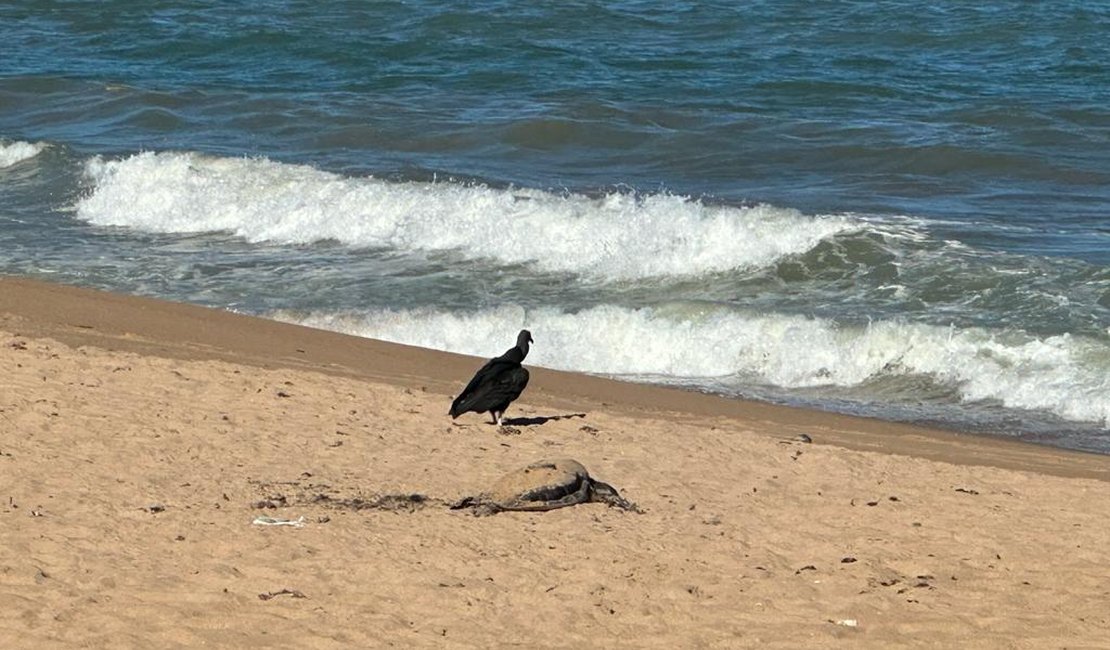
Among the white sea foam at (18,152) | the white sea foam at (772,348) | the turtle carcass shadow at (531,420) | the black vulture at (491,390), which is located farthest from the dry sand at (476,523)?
the white sea foam at (18,152)

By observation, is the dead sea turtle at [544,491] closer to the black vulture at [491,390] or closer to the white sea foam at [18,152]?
the black vulture at [491,390]

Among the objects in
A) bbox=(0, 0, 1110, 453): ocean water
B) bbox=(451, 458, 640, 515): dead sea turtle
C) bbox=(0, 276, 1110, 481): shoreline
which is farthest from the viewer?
bbox=(0, 0, 1110, 453): ocean water

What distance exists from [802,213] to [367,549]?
37.1 ft

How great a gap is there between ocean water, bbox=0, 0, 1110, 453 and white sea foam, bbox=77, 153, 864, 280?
0.05 metres

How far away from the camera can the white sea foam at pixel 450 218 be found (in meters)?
16.3

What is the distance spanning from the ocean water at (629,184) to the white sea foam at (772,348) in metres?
0.03

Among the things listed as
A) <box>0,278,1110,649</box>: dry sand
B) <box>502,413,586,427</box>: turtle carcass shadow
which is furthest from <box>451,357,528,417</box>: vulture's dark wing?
<box>502,413,586,427</box>: turtle carcass shadow

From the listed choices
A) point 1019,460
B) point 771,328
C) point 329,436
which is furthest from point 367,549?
point 771,328

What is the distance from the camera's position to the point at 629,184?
19.6 meters

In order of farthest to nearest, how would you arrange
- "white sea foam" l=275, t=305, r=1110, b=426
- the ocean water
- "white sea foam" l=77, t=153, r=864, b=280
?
"white sea foam" l=77, t=153, r=864, b=280 → the ocean water → "white sea foam" l=275, t=305, r=1110, b=426

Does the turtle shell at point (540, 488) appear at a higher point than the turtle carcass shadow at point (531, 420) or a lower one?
higher

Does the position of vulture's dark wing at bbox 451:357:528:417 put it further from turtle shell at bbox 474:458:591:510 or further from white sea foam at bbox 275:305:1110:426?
white sea foam at bbox 275:305:1110:426

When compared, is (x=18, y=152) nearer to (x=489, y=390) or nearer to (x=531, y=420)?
(x=531, y=420)

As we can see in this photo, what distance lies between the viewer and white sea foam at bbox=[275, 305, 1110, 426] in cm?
1235
